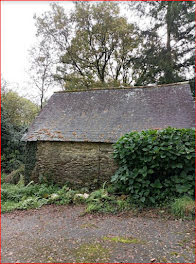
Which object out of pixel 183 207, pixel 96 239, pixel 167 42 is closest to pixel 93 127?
pixel 183 207

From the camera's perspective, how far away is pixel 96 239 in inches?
146

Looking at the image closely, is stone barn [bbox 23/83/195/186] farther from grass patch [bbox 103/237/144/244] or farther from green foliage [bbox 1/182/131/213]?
grass patch [bbox 103/237/144/244]

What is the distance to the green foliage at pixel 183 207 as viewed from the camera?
4426 millimetres

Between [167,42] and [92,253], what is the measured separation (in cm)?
1652

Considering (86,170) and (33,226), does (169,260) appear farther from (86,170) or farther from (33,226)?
(86,170)

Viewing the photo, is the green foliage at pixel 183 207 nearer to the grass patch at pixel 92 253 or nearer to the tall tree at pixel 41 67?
the grass patch at pixel 92 253

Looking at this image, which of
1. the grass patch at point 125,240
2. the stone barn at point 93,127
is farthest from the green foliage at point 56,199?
the grass patch at point 125,240

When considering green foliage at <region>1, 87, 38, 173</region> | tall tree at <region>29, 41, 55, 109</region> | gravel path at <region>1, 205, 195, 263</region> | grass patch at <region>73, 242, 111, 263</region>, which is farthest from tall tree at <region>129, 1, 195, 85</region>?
grass patch at <region>73, 242, 111, 263</region>

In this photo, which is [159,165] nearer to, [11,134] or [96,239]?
[96,239]

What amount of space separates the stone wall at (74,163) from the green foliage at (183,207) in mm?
3094

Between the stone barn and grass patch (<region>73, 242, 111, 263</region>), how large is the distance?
417 cm

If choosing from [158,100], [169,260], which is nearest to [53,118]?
[158,100]

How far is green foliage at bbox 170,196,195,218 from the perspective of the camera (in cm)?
443

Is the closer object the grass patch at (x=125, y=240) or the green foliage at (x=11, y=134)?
the grass patch at (x=125, y=240)
